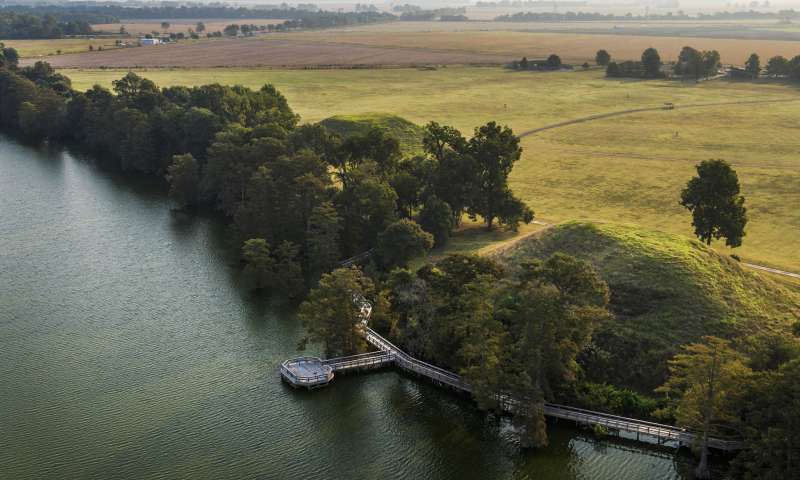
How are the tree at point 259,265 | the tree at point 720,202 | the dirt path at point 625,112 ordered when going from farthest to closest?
1. the dirt path at point 625,112
2. the tree at point 259,265
3. the tree at point 720,202

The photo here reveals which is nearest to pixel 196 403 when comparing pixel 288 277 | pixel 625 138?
pixel 288 277

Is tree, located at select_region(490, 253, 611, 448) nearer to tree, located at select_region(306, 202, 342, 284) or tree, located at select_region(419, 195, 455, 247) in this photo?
tree, located at select_region(419, 195, 455, 247)

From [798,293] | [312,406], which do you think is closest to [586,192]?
[798,293]

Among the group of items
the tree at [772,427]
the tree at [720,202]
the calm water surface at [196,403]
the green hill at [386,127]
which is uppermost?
the green hill at [386,127]

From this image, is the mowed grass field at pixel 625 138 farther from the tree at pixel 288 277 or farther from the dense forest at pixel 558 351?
the dense forest at pixel 558 351

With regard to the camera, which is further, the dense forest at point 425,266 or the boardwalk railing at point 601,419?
the boardwalk railing at point 601,419

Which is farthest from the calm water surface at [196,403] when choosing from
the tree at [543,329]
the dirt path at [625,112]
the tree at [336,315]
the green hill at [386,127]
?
the dirt path at [625,112]

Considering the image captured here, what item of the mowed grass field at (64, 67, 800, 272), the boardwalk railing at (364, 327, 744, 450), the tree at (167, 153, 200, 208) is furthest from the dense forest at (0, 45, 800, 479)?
the mowed grass field at (64, 67, 800, 272)

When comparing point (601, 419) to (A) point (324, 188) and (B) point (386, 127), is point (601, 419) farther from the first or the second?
(B) point (386, 127)
